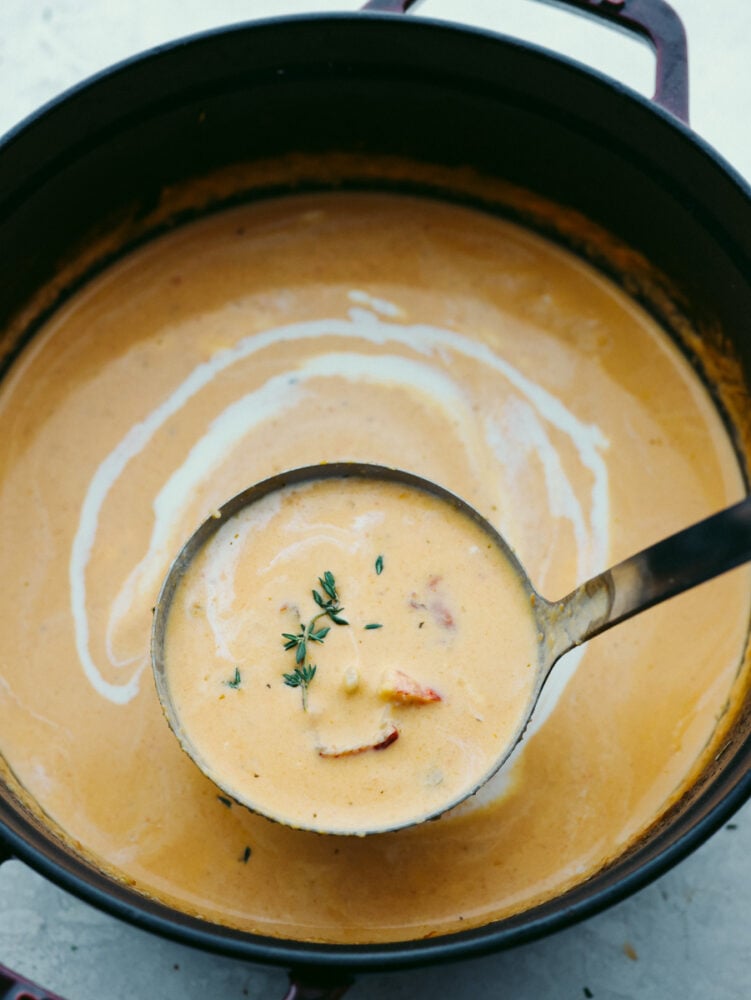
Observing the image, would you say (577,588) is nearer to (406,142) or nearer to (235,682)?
(235,682)

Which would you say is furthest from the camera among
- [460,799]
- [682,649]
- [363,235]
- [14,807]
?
[363,235]

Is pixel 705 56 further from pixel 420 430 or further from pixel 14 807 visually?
pixel 14 807

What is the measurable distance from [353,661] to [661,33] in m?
1.01

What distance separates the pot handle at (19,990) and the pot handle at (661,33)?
56.9 inches

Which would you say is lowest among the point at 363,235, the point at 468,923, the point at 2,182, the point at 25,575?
the point at 468,923

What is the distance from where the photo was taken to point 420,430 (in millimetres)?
1766

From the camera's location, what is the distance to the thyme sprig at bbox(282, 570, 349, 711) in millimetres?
1402

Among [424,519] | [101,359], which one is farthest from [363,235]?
[424,519]

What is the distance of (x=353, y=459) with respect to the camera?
1.73m

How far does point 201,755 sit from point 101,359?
77 centimetres

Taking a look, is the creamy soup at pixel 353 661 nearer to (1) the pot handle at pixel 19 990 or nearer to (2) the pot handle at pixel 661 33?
(1) the pot handle at pixel 19 990

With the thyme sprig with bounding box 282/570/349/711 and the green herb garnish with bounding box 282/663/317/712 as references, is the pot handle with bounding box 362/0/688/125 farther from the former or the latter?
the green herb garnish with bounding box 282/663/317/712

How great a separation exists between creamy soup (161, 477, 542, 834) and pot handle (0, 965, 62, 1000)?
1.04 ft

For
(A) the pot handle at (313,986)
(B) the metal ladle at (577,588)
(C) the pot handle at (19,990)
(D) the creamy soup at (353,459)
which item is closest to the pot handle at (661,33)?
(D) the creamy soup at (353,459)
